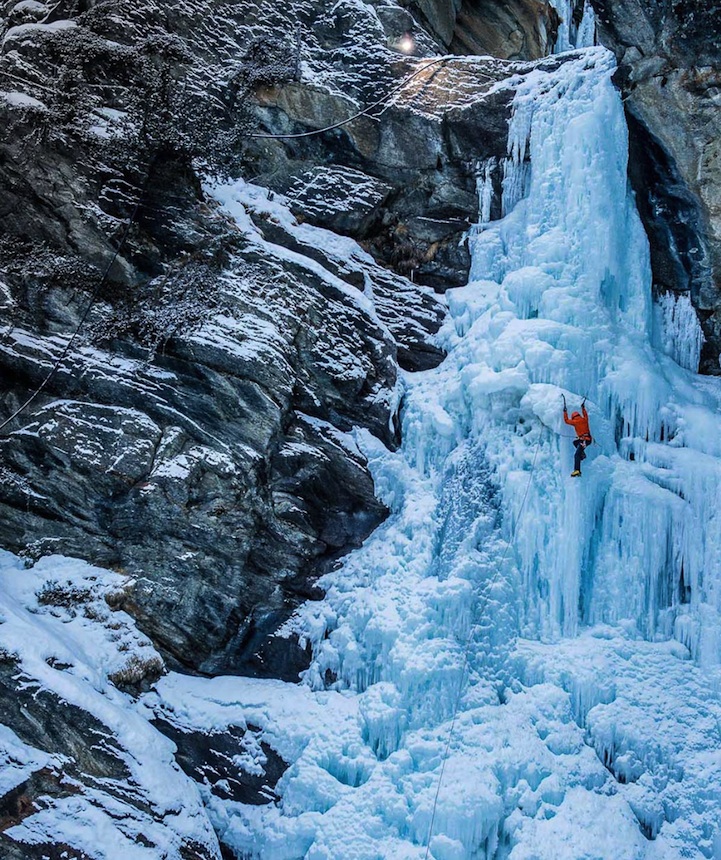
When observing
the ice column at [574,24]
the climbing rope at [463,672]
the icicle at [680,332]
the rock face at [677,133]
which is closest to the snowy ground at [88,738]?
the climbing rope at [463,672]

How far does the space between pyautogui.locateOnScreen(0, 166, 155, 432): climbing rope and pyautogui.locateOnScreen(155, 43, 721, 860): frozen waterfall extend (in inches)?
150

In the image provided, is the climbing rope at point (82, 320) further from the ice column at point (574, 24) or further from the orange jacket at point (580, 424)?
the ice column at point (574, 24)

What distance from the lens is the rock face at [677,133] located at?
9422 mm

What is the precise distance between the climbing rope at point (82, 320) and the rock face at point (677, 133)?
6795 mm

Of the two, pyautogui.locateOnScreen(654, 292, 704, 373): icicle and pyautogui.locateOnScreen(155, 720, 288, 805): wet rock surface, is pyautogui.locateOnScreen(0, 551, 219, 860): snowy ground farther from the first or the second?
pyautogui.locateOnScreen(654, 292, 704, 373): icicle

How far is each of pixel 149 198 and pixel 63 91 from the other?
2.03m

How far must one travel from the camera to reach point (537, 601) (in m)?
8.97

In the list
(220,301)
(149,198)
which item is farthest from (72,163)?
(220,301)

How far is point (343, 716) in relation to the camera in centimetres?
853

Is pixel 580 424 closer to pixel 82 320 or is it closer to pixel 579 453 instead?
pixel 579 453

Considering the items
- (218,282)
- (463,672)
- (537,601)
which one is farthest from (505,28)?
(463,672)

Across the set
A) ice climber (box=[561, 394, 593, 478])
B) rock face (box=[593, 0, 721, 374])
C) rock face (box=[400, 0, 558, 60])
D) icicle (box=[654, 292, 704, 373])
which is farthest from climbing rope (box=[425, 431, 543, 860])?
rock face (box=[400, 0, 558, 60])

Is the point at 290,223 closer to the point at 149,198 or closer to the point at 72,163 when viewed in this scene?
the point at 149,198

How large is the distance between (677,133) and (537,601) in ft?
A: 21.4
